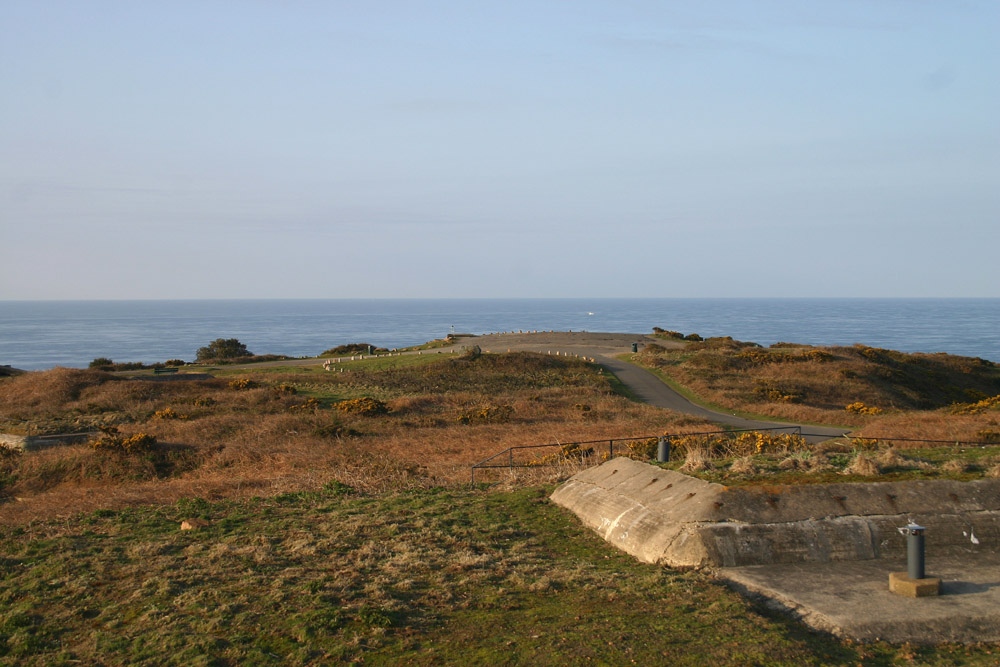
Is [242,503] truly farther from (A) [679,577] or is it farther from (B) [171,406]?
(B) [171,406]

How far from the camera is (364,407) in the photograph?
3253 cm

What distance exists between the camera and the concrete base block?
9.45 metres

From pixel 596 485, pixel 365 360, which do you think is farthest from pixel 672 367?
pixel 596 485

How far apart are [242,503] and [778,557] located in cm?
1170

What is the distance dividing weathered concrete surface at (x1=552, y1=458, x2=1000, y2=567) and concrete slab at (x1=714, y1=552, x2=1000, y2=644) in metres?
0.27

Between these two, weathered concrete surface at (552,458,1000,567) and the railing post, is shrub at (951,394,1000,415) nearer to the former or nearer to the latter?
A: weathered concrete surface at (552,458,1000,567)

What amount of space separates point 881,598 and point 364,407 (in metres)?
25.7

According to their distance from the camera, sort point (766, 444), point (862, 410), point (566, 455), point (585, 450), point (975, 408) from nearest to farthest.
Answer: point (766, 444) < point (566, 455) < point (585, 450) < point (975, 408) < point (862, 410)

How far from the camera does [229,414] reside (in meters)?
31.9

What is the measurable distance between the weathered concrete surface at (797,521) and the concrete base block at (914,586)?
4.35 ft

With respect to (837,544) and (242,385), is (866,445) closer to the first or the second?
(837,544)

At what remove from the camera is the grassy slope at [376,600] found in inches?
316

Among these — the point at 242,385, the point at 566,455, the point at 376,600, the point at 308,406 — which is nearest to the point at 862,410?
the point at 566,455

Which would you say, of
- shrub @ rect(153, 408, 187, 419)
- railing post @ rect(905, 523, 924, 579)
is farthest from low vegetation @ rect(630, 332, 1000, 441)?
shrub @ rect(153, 408, 187, 419)
